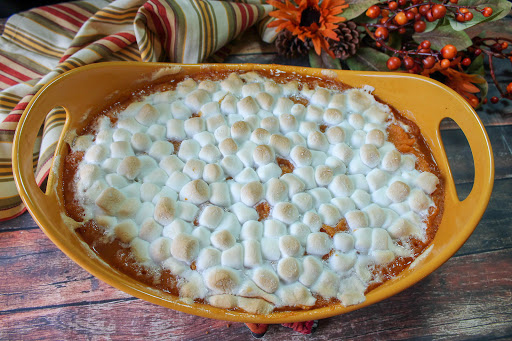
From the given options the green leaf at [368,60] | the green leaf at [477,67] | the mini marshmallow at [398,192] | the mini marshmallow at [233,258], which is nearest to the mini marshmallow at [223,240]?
the mini marshmallow at [233,258]

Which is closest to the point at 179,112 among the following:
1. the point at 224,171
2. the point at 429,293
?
the point at 224,171

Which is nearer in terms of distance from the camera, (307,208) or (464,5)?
(307,208)

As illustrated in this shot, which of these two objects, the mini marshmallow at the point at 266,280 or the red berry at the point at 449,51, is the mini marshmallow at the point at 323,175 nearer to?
the mini marshmallow at the point at 266,280

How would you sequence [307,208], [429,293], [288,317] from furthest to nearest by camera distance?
[429,293] → [307,208] → [288,317]

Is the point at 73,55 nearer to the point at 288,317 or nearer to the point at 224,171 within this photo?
the point at 224,171

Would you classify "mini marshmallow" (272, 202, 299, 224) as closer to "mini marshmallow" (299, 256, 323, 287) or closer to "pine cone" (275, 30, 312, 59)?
"mini marshmallow" (299, 256, 323, 287)

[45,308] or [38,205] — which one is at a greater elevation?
[38,205]

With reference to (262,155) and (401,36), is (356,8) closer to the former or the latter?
(401,36)
